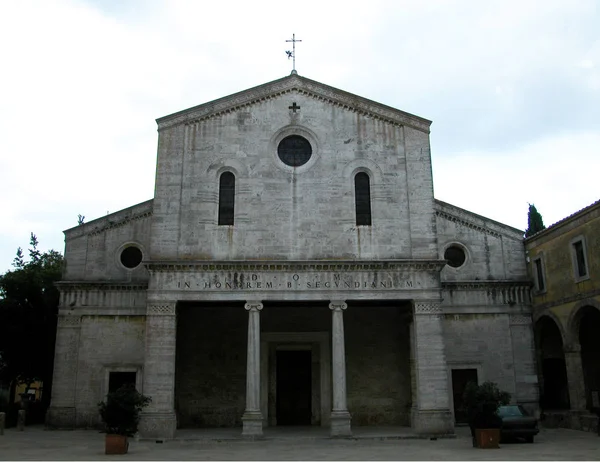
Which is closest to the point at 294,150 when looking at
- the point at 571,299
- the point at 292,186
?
the point at 292,186

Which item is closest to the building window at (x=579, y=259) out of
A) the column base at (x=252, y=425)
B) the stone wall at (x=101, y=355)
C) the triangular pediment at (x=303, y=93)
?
the triangular pediment at (x=303, y=93)

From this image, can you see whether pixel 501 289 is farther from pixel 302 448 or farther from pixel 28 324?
pixel 28 324

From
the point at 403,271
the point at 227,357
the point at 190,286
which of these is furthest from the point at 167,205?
the point at 403,271

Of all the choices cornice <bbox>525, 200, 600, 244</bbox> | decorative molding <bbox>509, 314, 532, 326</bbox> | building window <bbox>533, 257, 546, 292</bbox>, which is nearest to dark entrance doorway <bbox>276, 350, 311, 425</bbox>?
decorative molding <bbox>509, 314, 532, 326</bbox>

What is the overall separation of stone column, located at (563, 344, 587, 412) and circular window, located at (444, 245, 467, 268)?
518 centimetres

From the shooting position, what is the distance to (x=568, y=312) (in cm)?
2248

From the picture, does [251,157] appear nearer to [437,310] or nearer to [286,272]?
[286,272]

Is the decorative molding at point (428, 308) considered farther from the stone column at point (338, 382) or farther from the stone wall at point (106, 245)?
the stone wall at point (106, 245)

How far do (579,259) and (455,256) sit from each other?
15.8ft

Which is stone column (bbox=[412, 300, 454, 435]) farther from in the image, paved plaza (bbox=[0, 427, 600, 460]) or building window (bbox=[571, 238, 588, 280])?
building window (bbox=[571, 238, 588, 280])

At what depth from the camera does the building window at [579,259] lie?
71.1 feet

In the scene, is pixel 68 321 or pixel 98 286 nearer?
pixel 68 321

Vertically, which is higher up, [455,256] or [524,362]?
[455,256]

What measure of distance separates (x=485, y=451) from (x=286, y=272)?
8479 mm
